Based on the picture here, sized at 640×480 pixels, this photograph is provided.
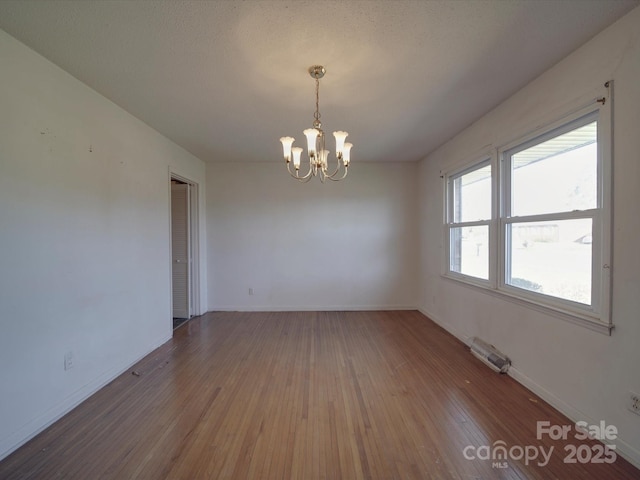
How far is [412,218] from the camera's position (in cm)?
463

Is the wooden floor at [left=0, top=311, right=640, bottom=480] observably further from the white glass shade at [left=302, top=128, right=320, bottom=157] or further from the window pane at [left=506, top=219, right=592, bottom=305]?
the white glass shade at [left=302, top=128, right=320, bottom=157]

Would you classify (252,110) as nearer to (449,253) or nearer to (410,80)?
(410,80)

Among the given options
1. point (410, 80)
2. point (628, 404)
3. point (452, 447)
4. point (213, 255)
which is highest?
point (410, 80)

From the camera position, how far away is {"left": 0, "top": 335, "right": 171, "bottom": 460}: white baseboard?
1.62 metres

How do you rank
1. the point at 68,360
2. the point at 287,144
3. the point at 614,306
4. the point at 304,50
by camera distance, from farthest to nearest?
1. the point at 287,144
2. the point at 68,360
3. the point at 304,50
4. the point at 614,306

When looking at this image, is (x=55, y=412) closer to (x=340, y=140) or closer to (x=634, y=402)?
(x=340, y=140)

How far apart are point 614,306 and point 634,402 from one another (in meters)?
0.53

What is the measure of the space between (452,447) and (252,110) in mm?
3150

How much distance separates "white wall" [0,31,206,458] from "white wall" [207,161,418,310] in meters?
1.62

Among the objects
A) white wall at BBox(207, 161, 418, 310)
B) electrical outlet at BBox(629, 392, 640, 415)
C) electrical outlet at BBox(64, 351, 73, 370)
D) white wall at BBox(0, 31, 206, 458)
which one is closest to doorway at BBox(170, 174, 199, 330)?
white wall at BBox(207, 161, 418, 310)

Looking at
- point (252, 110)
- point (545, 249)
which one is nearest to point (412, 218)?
point (545, 249)

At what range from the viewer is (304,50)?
1.78 meters

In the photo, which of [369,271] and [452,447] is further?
[369,271]

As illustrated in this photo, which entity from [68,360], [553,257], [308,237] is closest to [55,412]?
[68,360]
